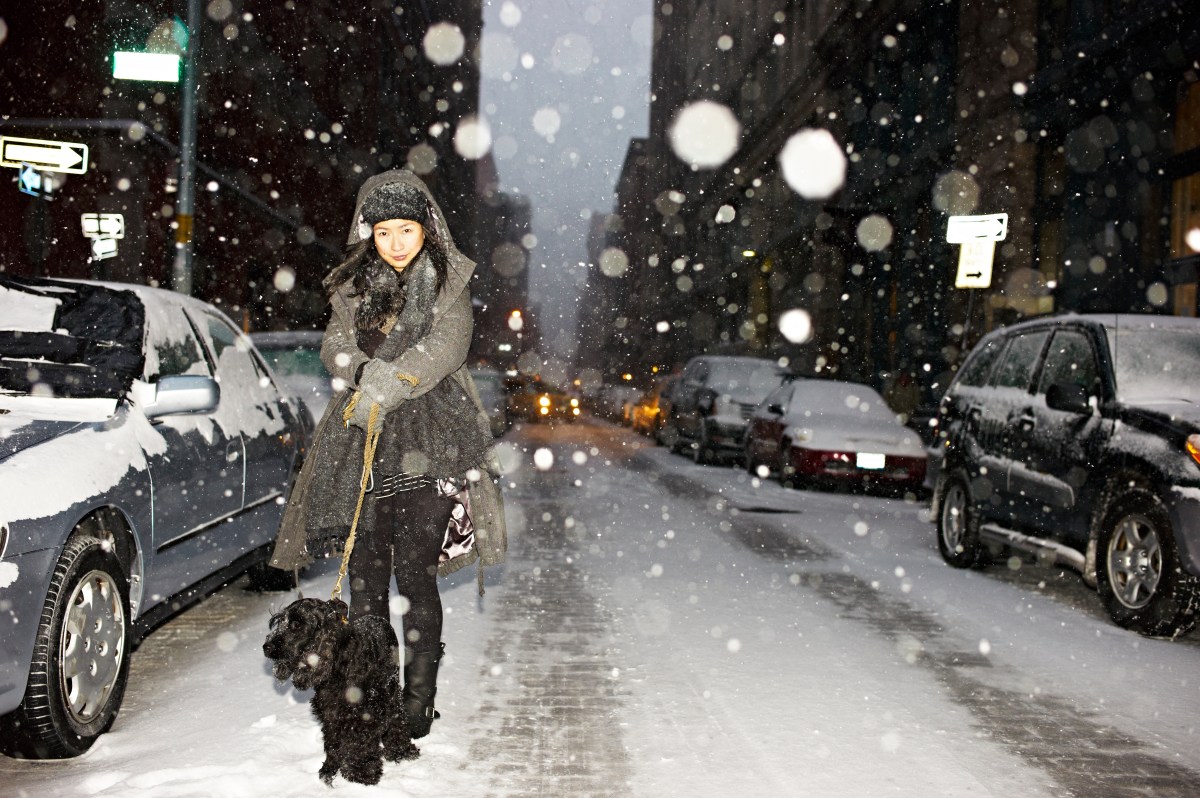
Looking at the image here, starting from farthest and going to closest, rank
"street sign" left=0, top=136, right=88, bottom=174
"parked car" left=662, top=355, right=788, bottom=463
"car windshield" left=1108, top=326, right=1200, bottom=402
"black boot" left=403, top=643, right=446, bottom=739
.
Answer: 1. "parked car" left=662, top=355, right=788, bottom=463
2. "street sign" left=0, top=136, right=88, bottom=174
3. "car windshield" left=1108, top=326, right=1200, bottom=402
4. "black boot" left=403, top=643, right=446, bottom=739

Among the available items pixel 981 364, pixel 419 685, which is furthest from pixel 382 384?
pixel 981 364

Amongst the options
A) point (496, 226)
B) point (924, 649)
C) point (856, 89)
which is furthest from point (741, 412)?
point (496, 226)

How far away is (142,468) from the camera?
439cm

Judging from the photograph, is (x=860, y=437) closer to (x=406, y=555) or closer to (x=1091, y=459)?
(x=1091, y=459)

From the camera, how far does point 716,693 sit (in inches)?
189

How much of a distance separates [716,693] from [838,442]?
9.83m

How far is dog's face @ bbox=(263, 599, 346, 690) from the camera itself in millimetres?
3178

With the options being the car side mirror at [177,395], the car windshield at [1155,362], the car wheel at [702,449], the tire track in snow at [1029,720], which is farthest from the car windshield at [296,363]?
the car wheel at [702,449]

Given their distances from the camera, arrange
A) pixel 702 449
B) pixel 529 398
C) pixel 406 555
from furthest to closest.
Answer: pixel 529 398
pixel 702 449
pixel 406 555

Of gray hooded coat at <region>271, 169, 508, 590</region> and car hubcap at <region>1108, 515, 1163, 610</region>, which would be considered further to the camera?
car hubcap at <region>1108, 515, 1163, 610</region>

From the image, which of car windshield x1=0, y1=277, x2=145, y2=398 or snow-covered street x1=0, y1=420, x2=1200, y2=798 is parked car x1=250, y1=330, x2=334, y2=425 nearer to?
snow-covered street x1=0, y1=420, x2=1200, y2=798

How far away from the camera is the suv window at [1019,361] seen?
8.16 m

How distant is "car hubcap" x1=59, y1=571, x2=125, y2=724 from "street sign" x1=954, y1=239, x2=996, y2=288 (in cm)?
984

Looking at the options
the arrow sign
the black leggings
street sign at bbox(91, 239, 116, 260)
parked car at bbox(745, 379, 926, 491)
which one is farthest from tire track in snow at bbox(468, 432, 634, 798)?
street sign at bbox(91, 239, 116, 260)
